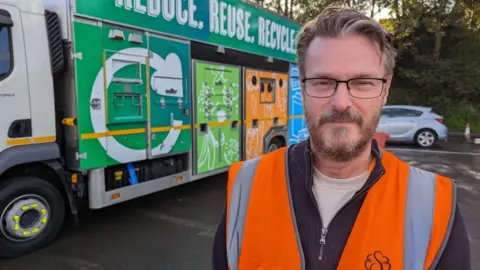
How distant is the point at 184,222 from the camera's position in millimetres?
5219

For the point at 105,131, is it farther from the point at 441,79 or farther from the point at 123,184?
the point at 441,79

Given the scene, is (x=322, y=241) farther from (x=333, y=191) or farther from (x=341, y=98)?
(x=341, y=98)

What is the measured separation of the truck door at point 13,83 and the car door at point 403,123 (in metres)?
11.8

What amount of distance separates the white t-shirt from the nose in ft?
0.90

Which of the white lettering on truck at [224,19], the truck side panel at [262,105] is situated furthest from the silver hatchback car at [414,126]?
the white lettering on truck at [224,19]

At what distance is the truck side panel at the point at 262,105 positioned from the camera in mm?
7078

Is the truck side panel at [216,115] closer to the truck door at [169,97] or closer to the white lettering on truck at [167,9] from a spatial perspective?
the truck door at [169,97]

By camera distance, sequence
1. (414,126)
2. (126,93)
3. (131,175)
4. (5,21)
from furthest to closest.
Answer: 1. (414,126)
2. (131,175)
3. (126,93)
4. (5,21)

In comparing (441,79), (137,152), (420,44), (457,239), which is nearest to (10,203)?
(137,152)

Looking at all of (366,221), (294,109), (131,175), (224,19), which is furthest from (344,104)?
(294,109)

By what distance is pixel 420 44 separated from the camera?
2130cm

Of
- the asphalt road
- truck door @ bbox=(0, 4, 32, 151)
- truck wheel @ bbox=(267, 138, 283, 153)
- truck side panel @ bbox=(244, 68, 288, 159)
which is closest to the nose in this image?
the asphalt road

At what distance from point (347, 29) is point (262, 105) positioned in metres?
6.19

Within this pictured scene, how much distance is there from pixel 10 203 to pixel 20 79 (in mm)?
1230
